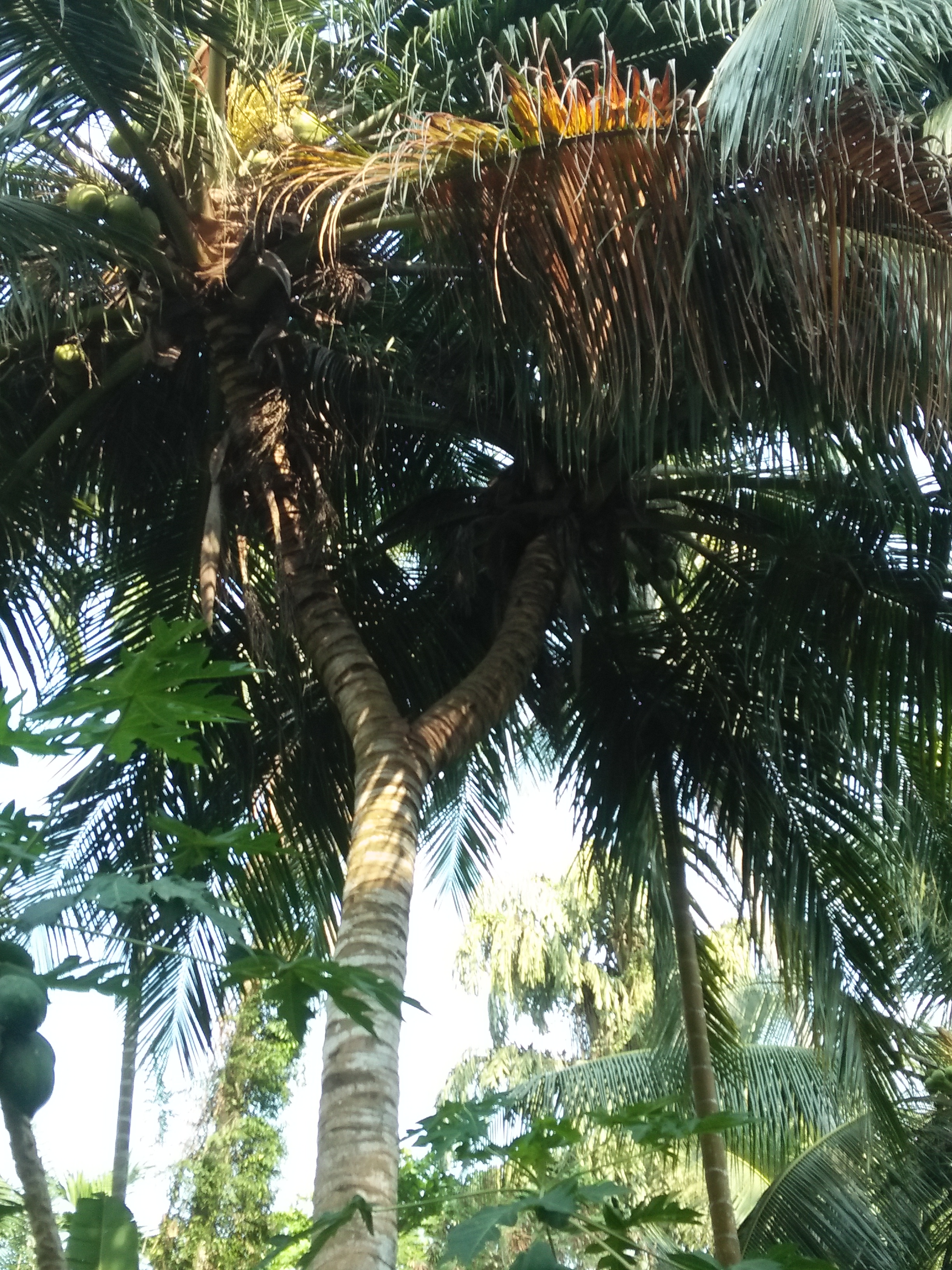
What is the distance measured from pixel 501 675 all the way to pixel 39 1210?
11.8 feet

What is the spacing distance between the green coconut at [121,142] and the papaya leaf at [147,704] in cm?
291

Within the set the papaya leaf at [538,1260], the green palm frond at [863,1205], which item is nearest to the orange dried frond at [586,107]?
the papaya leaf at [538,1260]

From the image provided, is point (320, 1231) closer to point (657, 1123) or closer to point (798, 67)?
point (657, 1123)

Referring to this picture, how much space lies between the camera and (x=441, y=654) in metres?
5.70

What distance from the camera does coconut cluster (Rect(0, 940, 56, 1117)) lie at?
4.09 feet

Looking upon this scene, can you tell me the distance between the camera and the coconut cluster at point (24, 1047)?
1.25m

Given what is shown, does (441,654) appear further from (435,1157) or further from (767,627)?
(435,1157)

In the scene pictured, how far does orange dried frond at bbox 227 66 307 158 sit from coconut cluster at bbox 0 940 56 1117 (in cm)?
401

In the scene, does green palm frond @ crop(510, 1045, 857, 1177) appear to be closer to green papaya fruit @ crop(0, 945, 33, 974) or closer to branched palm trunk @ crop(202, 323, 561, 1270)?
branched palm trunk @ crop(202, 323, 561, 1270)

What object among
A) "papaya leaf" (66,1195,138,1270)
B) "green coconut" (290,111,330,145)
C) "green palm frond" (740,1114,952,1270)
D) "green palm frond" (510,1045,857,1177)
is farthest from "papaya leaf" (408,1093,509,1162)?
"green palm frond" (510,1045,857,1177)

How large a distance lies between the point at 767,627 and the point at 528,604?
1.06 metres

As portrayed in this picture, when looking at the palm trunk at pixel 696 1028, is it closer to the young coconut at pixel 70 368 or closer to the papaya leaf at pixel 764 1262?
the papaya leaf at pixel 764 1262

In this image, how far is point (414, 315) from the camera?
5.21 m

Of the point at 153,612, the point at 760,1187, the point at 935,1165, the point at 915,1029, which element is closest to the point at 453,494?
the point at 153,612
